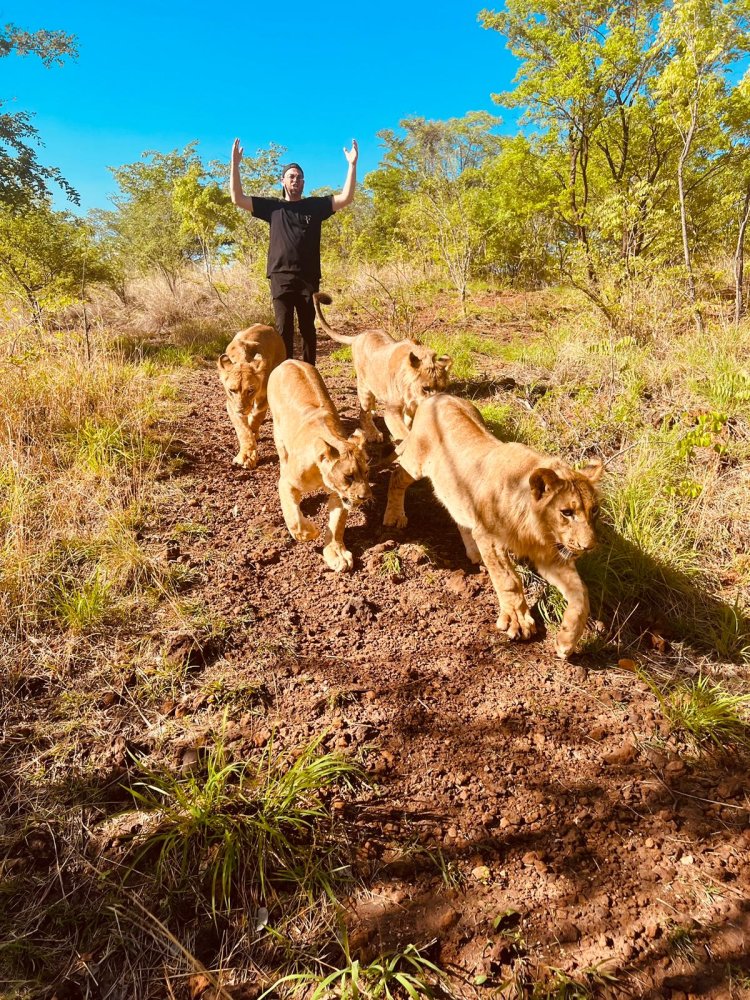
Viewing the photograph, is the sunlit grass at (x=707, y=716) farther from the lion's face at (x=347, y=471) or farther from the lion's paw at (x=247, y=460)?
the lion's paw at (x=247, y=460)

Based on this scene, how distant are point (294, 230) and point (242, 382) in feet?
8.23

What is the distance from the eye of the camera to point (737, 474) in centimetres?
503

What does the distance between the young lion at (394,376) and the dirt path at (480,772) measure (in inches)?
91.7

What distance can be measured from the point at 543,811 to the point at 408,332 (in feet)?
31.6

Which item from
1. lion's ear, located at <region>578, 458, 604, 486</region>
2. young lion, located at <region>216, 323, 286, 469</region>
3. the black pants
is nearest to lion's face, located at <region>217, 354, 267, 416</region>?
young lion, located at <region>216, 323, 286, 469</region>

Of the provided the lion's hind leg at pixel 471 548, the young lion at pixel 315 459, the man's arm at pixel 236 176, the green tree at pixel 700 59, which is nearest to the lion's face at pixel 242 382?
the young lion at pixel 315 459

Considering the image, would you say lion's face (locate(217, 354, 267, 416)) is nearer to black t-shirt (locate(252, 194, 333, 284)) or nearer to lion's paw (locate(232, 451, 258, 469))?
lion's paw (locate(232, 451, 258, 469))

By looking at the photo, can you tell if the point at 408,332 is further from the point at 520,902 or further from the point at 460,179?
the point at 460,179

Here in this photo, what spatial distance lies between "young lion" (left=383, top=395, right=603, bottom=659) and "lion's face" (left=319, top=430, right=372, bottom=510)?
2.59 ft

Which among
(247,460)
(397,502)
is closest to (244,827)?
(397,502)

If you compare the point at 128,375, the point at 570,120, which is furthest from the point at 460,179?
the point at 128,375

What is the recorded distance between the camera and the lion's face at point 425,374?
19.5 feet

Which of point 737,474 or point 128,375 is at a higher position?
point 128,375

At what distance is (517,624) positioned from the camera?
3.76 m
